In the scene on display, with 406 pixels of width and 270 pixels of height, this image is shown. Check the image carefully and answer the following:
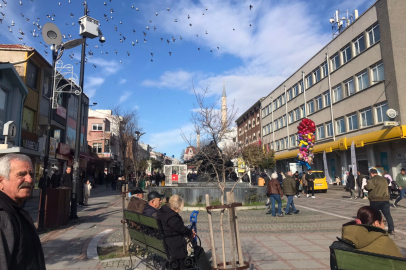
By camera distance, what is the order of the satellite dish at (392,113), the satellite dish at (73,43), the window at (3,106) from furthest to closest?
the satellite dish at (392,113) → the window at (3,106) → the satellite dish at (73,43)

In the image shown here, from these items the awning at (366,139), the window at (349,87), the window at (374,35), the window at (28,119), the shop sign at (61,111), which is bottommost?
the awning at (366,139)

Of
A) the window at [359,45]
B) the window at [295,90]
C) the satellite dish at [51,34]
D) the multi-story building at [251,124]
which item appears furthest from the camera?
the multi-story building at [251,124]

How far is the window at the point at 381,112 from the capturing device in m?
24.1

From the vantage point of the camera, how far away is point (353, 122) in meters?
28.8

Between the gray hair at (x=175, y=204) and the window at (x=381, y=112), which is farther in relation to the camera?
the window at (x=381, y=112)

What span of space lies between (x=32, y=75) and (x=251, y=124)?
167 feet

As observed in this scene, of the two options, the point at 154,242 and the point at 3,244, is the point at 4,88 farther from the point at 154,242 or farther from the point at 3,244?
the point at 3,244

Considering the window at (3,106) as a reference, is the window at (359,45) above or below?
above

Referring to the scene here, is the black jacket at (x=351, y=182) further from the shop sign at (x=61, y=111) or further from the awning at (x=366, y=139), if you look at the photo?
the shop sign at (x=61, y=111)

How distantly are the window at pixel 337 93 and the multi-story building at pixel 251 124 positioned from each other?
26.0 meters

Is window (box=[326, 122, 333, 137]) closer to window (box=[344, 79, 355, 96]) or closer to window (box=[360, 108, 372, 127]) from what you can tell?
window (box=[344, 79, 355, 96])

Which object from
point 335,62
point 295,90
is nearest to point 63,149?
point 335,62

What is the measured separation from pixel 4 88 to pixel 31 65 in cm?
468

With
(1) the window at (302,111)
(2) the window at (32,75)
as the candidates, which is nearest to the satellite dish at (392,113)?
(1) the window at (302,111)
